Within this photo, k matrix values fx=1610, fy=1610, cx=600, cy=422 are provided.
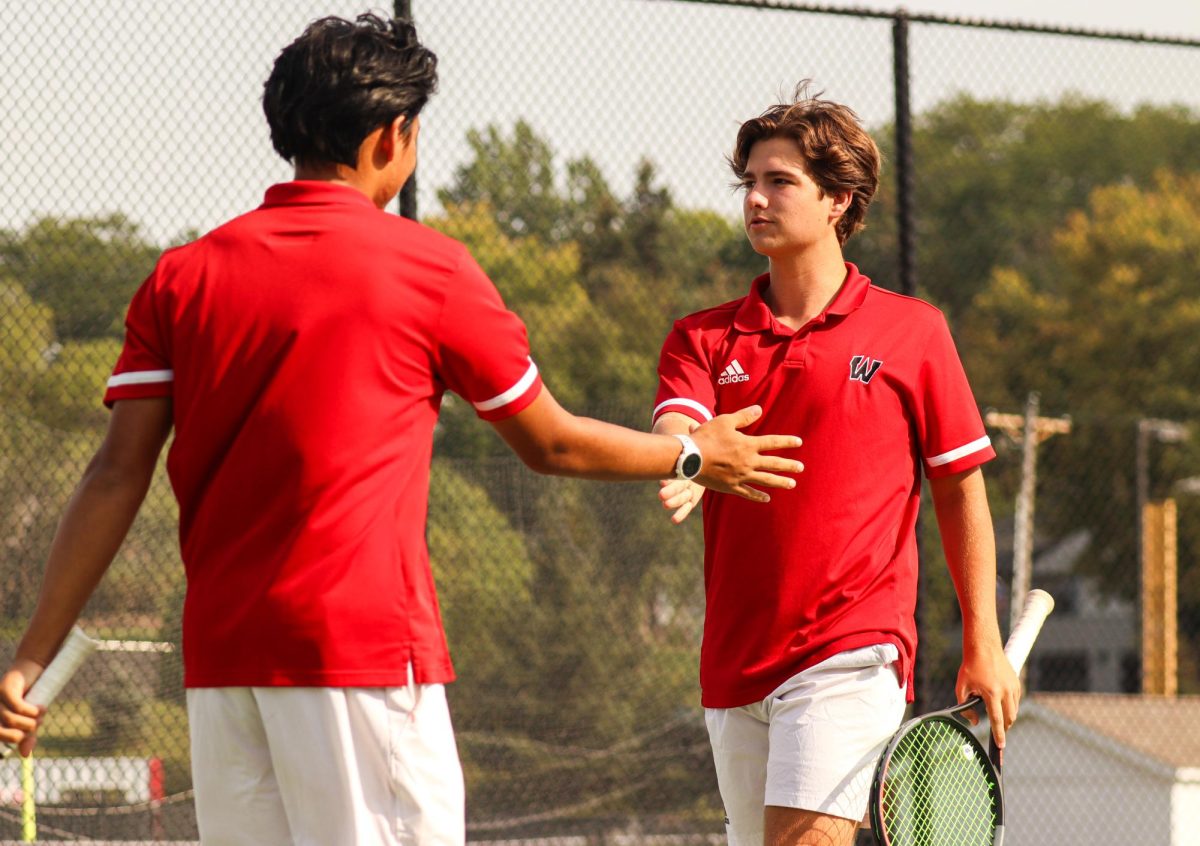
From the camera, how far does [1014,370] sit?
121ft

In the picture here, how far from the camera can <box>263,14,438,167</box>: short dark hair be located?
226 centimetres

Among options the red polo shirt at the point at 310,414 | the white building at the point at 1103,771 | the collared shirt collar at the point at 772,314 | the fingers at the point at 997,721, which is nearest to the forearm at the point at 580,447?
the red polo shirt at the point at 310,414

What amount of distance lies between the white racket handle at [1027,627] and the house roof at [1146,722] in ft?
40.1

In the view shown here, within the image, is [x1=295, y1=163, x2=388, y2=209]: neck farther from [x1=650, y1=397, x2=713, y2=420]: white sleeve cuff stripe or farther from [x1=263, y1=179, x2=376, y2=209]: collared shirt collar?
[x1=650, y1=397, x2=713, y2=420]: white sleeve cuff stripe

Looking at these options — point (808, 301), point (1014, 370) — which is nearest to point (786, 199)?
point (808, 301)

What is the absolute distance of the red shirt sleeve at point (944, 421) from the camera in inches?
130

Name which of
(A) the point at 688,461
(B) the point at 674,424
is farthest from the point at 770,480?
(B) the point at 674,424

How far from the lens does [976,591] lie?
333 cm

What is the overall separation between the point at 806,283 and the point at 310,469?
159cm

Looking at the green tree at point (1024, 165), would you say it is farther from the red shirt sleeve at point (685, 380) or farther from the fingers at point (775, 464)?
the fingers at point (775, 464)

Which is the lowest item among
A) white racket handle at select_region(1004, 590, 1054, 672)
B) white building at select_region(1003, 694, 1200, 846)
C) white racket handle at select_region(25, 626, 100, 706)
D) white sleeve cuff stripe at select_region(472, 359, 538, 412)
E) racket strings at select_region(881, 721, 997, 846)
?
white building at select_region(1003, 694, 1200, 846)

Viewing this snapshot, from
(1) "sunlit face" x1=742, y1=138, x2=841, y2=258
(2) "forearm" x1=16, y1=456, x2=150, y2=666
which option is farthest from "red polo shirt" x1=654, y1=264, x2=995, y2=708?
(2) "forearm" x1=16, y1=456, x2=150, y2=666

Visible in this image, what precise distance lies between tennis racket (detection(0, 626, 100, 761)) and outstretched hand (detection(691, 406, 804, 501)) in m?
0.96

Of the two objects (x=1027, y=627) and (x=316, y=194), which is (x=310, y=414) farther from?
(x=1027, y=627)
